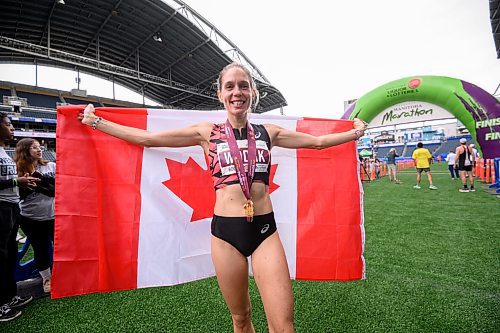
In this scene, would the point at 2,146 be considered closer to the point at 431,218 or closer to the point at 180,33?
the point at 431,218

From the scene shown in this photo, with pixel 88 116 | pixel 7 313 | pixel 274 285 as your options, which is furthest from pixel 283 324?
pixel 7 313

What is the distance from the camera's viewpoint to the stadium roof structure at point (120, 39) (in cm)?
1852

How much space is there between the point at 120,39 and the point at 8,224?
2443cm

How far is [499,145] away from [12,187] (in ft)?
44.6

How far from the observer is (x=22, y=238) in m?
5.30

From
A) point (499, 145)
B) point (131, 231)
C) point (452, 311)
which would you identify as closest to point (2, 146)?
point (131, 231)

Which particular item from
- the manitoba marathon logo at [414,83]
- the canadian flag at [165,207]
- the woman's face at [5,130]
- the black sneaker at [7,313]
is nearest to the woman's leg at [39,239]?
the black sneaker at [7,313]

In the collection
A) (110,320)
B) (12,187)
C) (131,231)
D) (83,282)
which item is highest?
(12,187)

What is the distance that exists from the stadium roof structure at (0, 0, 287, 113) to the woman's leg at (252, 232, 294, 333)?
18.3 m

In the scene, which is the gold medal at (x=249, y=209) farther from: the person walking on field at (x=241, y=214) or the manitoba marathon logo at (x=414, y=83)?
the manitoba marathon logo at (x=414, y=83)

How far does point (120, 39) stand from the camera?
22531 mm

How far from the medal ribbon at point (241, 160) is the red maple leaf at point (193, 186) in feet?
3.30

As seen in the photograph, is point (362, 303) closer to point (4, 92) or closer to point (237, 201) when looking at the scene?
point (237, 201)

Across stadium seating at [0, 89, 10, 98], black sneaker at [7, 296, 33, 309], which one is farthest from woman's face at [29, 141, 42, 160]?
stadium seating at [0, 89, 10, 98]
